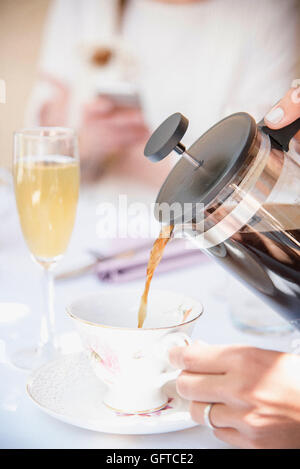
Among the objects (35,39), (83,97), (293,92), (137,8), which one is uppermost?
(293,92)

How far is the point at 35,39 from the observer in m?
2.07

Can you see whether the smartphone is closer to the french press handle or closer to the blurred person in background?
the blurred person in background

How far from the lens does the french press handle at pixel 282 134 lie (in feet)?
2.00

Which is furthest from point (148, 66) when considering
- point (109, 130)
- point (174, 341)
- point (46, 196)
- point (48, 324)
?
point (174, 341)

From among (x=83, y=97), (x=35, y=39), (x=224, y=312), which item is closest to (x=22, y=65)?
(x=35, y=39)

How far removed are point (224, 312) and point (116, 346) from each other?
0.38 meters

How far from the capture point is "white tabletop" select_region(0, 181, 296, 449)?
52 centimetres

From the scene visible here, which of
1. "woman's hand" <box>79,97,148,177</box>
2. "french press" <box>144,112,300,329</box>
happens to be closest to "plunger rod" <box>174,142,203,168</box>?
"french press" <box>144,112,300,329</box>

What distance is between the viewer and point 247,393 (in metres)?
0.47

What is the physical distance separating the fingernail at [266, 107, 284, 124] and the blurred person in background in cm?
136

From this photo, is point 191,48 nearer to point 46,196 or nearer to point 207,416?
point 46,196

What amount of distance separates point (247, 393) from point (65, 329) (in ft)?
1.34
